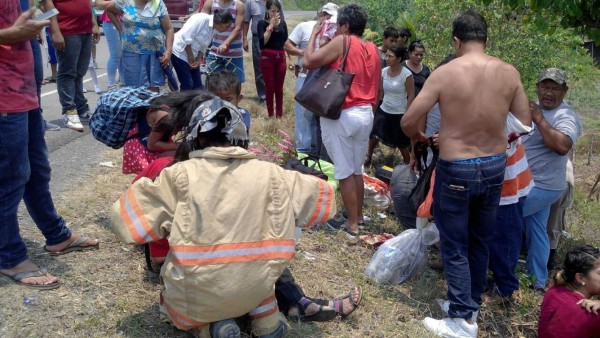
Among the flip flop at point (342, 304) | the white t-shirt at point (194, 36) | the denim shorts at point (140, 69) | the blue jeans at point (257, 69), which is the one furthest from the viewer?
the blue jeans at point (257, 69)

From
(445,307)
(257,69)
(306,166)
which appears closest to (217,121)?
(445,307)

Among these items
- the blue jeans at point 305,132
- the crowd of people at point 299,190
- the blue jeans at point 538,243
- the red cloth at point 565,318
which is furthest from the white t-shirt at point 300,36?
the red cloth at point 565,318

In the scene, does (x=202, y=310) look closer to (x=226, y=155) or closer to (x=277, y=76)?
(x=226, y=155)

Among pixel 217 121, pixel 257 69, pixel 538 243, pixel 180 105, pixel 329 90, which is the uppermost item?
pixel 217 121

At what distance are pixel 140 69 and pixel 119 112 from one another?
219 centimetres

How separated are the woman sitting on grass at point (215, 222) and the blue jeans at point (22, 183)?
0.76 m

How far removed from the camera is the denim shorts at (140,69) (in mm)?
6211

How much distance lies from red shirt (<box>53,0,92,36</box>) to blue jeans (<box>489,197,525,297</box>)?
4.52 meters

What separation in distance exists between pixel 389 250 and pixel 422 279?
1.29 feet

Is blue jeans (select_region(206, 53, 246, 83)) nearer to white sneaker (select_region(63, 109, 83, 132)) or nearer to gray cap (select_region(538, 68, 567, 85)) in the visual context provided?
white sneaker (select_region(63, 109, 83, 132))

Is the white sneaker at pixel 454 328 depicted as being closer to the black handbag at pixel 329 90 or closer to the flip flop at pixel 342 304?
the flip flop at pixel 342 304

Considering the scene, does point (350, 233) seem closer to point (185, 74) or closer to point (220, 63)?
point (185, 74)

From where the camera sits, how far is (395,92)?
696cm

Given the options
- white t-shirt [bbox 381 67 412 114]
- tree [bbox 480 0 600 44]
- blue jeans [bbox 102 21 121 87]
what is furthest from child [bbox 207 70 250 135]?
blue jeans [bbox 102 21 121 87]
